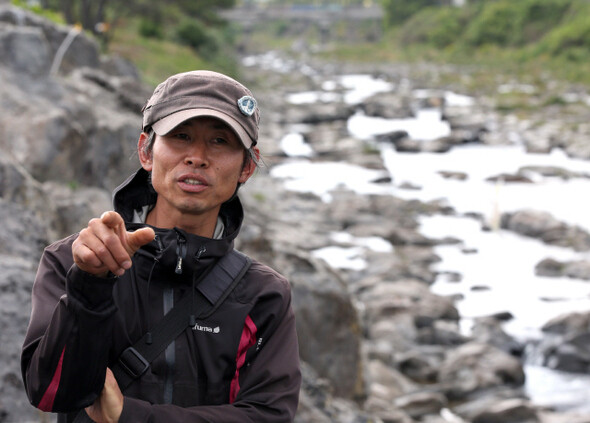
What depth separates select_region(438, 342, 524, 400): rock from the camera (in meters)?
10.7

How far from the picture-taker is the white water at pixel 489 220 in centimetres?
1382

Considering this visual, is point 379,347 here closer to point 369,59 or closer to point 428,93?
point 428,93

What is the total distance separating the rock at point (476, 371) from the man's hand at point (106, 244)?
30.1ft

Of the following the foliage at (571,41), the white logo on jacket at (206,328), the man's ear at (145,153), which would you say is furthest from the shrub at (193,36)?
the white logo on jacket at (206,328)

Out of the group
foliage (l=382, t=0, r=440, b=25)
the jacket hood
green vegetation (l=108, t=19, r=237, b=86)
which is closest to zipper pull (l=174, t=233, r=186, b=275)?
the jacket hood

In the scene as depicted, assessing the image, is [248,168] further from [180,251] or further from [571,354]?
[571,354]

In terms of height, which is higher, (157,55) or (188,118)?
(157,55)

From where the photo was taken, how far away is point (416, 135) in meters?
34.9

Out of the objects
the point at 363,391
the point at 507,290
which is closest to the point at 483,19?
the point at 507,290

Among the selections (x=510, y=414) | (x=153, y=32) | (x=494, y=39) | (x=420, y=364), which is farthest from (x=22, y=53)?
(x=494, y=39)

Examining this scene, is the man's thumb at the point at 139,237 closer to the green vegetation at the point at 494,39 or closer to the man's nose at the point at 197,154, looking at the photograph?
the man's nose at the point at 197,154

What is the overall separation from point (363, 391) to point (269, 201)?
13899mm

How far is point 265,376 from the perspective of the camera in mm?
2355

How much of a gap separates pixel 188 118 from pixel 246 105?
18cm
